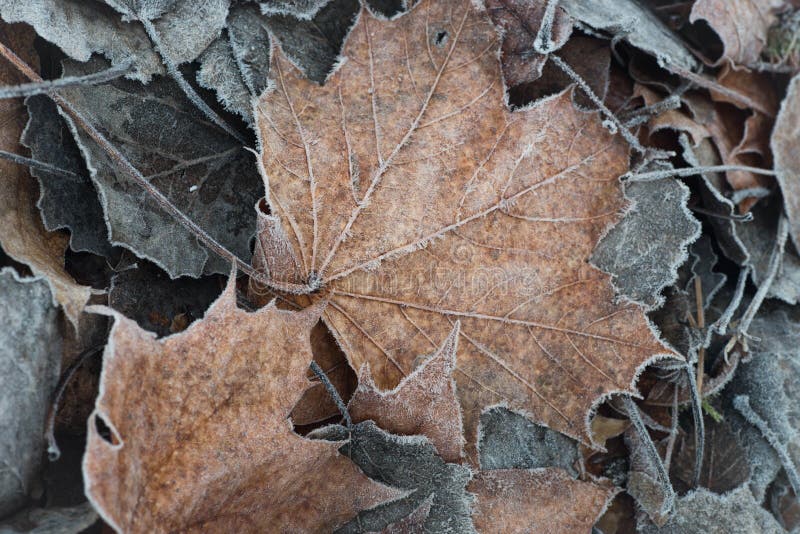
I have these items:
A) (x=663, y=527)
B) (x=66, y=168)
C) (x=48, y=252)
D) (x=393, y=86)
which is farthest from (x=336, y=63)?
(x=663, y=527)

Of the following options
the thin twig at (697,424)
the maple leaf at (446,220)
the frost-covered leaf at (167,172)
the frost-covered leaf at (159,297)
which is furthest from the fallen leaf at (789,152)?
the frost-covered leaf at (159,297)

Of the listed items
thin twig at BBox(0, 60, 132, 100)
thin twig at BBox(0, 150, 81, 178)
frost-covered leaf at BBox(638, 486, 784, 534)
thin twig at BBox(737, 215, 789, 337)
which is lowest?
frost-covered leaf at BBox(638, 486, 784, 534)

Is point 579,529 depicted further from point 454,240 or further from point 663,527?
point 454,240

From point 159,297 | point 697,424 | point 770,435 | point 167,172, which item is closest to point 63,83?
point 167,172

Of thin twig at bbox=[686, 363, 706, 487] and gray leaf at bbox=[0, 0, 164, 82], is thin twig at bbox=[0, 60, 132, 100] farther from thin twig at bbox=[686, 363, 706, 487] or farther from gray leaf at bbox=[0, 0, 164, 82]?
thin twig at bbox=[686, 363, 706, 487]

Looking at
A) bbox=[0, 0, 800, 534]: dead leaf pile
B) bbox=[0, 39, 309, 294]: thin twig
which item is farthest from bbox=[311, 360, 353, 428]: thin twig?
bbox=[0, 39, 309, 294]: thin twig

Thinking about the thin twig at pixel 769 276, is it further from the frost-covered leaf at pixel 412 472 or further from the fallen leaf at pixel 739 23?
the frost-covered leaf at pixel 412 472
